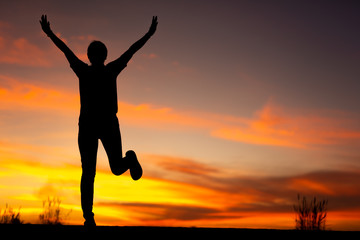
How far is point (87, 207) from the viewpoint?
5.49m

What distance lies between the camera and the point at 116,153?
19.0 feet

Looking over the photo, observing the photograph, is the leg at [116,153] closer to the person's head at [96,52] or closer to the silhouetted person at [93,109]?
the silhouetted person at [93,109]

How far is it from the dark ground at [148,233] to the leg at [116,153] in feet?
2.88

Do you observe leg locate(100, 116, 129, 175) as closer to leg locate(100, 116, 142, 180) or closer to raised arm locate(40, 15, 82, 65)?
leg locate(100, 116, 142, 180)

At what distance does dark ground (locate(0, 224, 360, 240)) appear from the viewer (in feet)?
14.9

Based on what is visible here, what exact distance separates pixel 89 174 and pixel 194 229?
4.79 feet

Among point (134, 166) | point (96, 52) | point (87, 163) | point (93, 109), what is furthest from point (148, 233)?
point (96, 52)

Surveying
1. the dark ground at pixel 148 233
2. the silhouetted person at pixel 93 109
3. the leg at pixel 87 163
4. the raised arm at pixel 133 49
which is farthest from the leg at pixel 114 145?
the dark ground at pixel 148 233

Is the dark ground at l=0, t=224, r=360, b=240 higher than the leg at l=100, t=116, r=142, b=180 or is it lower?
lower

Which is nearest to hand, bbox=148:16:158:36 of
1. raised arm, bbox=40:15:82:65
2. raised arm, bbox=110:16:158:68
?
raised arm, bbox=110:16:158:68

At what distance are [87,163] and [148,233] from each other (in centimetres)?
128

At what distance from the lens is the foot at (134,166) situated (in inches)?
238

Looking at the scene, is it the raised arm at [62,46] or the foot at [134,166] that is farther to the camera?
the foot at [134,166]

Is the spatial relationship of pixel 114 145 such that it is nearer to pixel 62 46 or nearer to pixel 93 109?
pixel 93 109
